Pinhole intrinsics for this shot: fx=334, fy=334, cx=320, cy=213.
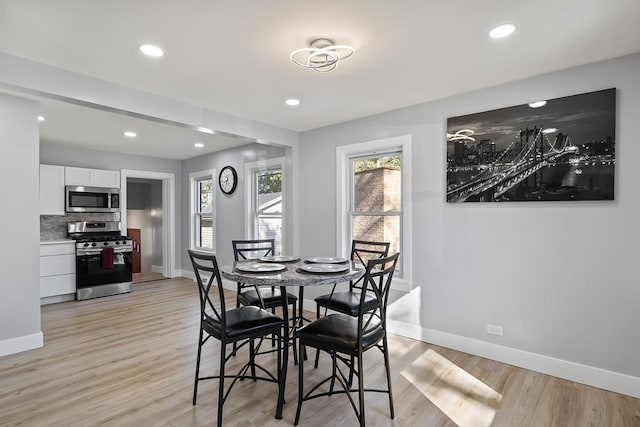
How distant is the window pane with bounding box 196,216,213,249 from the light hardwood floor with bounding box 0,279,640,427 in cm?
307

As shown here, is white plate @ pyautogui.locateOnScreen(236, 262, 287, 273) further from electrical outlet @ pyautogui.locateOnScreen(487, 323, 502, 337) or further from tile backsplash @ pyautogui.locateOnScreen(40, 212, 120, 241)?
tile backsplash @ pyautogui.locateOnScreen(40, 212, 120, 241)

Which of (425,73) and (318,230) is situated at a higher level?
(425,73)

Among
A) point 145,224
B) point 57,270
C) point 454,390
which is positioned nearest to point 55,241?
point 57,270

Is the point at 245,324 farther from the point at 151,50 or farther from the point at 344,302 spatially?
the point at 151,50

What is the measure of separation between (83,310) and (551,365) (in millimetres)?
5537

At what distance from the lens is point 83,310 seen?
15.3ft

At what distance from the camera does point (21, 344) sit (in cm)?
322

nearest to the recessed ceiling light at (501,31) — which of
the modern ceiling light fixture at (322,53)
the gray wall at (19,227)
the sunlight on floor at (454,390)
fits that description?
the modern ceiling light fixture at (322,53)

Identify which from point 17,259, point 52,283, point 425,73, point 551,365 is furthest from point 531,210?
point 52,283

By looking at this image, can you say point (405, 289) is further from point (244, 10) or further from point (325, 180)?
point (244, 10)

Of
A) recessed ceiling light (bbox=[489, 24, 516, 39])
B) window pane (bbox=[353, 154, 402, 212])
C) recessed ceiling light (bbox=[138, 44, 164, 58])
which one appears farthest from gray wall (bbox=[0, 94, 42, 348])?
recessed ceiling light (bbox=[489, 24, 516, 39])

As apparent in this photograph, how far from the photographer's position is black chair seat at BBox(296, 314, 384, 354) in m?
2.01

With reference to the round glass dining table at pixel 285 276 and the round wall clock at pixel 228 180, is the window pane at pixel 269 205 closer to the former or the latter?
the round wall clock at pixel 228 180

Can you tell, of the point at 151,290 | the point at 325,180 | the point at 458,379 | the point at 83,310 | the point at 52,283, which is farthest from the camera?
the point at 151,290
